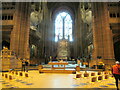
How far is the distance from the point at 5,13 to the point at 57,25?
2186 centimetres

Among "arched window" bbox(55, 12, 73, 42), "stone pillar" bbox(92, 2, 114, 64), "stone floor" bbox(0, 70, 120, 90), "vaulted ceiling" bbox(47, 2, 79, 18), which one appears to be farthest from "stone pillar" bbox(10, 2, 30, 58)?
"arched window" bbox(55, 12, 73, 42)

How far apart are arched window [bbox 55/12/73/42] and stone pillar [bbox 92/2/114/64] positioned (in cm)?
2036

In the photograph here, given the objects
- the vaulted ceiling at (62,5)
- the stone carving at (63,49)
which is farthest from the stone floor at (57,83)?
the vaulted ceiling at (62,5)

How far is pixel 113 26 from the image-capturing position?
49.5 feet

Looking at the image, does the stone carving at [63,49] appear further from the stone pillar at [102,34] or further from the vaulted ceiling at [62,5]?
the stone pillar at [102,34]

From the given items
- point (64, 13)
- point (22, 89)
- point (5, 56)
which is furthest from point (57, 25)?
point (22, 89)

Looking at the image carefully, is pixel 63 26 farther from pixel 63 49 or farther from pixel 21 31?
pixel 21 31

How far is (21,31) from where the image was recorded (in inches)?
653

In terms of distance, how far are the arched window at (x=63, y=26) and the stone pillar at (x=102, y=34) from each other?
20.4 m

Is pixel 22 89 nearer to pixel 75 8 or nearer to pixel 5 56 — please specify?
pixel 5 56

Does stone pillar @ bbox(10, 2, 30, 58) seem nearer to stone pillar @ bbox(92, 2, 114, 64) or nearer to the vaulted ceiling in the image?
stone pillar @ bbox(92, 2, 114, 64)

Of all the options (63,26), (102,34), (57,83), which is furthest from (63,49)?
(57,83)

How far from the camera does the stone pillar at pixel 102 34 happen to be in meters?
13.9

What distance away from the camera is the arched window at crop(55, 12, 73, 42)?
36500 mm
